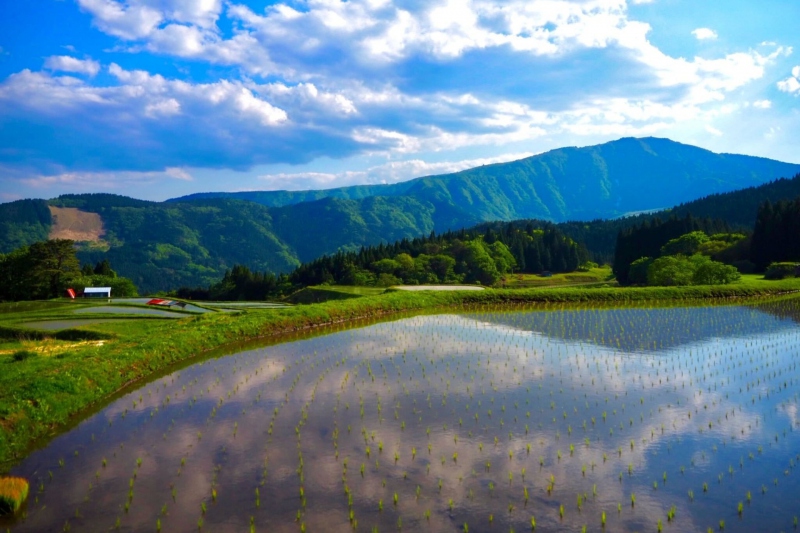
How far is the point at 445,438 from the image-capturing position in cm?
1562

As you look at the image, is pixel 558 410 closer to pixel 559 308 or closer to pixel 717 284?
pixel 559 308

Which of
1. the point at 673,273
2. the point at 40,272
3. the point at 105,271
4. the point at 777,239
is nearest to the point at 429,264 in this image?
the point at 673,273

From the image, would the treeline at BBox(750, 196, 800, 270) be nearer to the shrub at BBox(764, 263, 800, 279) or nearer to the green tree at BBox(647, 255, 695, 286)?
the shrub at BBox(764, 263, 800, 279)

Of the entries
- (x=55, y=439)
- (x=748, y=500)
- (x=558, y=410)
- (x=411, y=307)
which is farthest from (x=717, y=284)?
(x=55, y=439)

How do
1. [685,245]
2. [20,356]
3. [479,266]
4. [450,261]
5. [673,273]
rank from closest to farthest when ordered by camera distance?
[20,356], [673,273], [685,245], [479,266], [450,261]

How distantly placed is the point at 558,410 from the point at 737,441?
4990mm

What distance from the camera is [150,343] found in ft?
90.1

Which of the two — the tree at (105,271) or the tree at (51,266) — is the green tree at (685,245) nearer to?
the tree at (51,266)

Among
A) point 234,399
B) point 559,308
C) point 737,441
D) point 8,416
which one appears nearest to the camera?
point 737,441

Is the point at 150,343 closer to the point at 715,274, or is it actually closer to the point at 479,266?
the point at 715,274

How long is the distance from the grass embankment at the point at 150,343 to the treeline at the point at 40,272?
4949cm

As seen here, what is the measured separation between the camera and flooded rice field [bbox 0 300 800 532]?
1156 centimetres

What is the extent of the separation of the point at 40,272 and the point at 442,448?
8055cm

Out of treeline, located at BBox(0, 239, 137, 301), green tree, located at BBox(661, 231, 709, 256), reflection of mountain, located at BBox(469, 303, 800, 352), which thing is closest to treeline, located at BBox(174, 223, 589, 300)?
green tree, located at BBox(661, 231, 709, 256)
